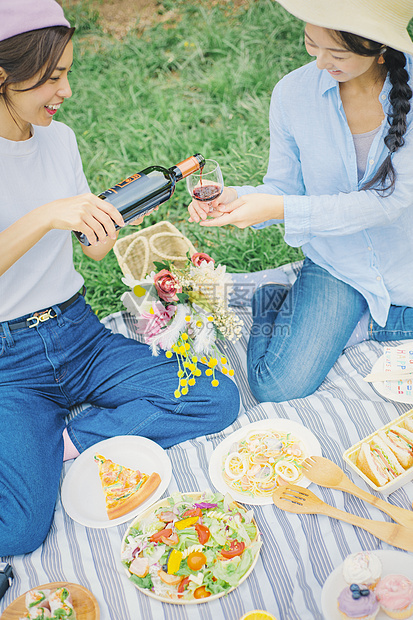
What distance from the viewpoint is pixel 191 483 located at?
6.84ft

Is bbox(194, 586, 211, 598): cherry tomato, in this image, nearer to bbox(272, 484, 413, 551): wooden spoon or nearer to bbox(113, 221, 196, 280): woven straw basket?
bbox(272, 484, 413, 551): wooden spoon

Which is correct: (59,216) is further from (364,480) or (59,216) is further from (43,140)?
(364,480)

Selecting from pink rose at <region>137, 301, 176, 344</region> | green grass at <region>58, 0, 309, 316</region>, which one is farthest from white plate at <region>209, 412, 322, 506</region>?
green grass at <region>58, 0, 309, 316</region>

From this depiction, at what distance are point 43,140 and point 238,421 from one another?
1421 millimetres

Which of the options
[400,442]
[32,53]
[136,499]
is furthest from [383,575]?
[32,53]

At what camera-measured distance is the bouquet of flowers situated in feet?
7.68

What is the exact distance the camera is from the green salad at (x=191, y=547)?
1.68 m

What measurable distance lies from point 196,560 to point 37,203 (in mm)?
1428

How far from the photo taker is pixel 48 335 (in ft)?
7.27

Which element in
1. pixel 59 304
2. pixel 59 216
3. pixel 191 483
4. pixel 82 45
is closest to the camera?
pixel 59 216

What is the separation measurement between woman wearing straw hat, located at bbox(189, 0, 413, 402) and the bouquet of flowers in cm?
27

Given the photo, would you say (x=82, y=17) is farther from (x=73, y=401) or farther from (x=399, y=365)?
(x=399, y=365)

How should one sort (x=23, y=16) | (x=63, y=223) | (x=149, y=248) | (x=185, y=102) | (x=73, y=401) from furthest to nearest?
1. (x=185, y=102)
2. (x=149, y=248)
3. (x=73, y=401)
4. (x=63, y=223)
5. (x=23, y=16)

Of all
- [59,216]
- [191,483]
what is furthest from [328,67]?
[191,483]
